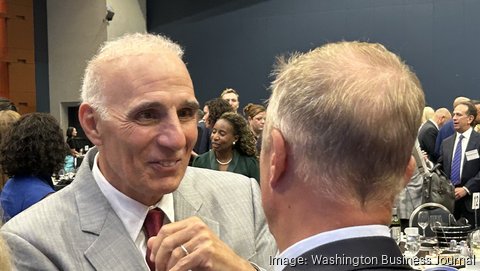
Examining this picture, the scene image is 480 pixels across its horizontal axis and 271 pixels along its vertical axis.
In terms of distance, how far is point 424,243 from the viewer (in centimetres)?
431

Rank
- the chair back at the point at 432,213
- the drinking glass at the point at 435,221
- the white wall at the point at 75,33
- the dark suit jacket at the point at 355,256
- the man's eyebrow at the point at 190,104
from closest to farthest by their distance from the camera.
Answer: the dark suit jacket at the point at 355,256, the man's eyebrow at the point at 190,104, the drinking glass at the point at 435,221, the chair back at the point at 432,213, the white wall at the point at 75,33

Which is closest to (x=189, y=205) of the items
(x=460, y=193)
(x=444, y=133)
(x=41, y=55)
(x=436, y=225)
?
(x=436, y=225)

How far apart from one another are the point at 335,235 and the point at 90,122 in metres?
0.77

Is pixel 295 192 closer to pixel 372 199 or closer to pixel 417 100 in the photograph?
pixel 372 199

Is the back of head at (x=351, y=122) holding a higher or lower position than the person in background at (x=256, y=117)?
higher

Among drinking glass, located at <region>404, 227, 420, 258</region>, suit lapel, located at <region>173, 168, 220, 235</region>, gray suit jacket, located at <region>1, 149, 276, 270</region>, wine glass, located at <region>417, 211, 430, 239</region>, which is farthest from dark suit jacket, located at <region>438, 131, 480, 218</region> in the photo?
suit lapel, located at <region>173, 168, 220, 235</region>

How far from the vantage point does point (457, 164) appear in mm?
6973

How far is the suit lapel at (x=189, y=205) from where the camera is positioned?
1537 mm

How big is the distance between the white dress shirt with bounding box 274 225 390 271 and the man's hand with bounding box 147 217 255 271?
0.85 ft

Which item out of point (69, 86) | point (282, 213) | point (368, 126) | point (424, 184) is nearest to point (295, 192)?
point (282, 213)

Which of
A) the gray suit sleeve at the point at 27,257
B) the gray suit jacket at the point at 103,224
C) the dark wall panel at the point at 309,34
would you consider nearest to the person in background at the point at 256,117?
the dark wall panel at the point at 309,34

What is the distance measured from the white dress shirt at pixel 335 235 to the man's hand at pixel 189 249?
26cm

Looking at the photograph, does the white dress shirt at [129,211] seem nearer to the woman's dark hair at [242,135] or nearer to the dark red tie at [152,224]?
the dark red tie at [152,224]

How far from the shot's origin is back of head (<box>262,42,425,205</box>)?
0.94 m
